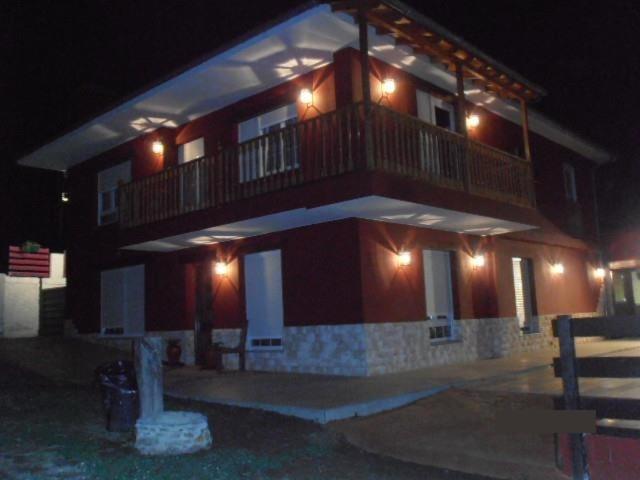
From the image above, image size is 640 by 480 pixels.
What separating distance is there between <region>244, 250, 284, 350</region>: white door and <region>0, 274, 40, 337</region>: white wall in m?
8.88

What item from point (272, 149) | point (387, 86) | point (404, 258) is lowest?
point (404, 258)

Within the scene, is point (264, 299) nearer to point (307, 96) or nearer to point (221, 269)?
point (221, 269)

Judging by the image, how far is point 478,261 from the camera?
14.6m

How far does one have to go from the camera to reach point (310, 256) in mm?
12195

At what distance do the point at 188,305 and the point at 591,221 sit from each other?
14008mm

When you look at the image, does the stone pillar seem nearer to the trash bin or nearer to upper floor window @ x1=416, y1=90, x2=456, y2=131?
the trash bin

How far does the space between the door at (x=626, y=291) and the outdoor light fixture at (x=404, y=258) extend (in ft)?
40.5

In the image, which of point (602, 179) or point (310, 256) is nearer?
point (310, 256)

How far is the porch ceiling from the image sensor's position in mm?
10734

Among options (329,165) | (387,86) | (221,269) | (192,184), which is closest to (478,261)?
(387,86)

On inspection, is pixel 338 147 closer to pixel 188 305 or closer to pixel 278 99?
pixel 278 99

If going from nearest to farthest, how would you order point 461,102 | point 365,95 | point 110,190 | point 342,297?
point 365,95 → point 342,297 → point 461,102 → point 110,190

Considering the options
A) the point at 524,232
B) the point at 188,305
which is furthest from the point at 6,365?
the point at 524,232

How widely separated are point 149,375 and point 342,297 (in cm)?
522
